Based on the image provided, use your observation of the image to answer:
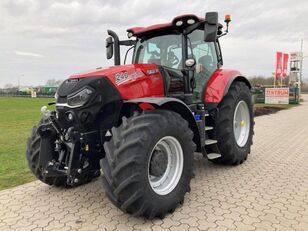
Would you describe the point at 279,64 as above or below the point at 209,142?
above

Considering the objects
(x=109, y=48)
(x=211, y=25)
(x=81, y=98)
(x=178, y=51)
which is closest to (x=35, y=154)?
(x=81, y=98)

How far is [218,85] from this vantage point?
5219mm

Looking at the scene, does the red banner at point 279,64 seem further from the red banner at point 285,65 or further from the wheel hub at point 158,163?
the wheel hub at point 158,163

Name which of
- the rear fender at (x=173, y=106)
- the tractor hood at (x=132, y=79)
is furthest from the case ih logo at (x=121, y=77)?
the rear fender at (x=173, y=106)

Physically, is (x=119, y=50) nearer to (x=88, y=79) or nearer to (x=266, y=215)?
(x=88, y=79)

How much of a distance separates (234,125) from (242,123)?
509 millimetres

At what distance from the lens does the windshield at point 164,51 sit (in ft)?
15.6

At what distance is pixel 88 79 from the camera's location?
367 centimetres

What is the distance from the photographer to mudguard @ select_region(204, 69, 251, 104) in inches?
201

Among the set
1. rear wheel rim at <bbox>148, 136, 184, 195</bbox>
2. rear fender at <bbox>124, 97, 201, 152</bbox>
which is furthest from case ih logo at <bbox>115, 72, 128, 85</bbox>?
rear wheel rim at <bbox>148, 136, 184, 195</bbox>

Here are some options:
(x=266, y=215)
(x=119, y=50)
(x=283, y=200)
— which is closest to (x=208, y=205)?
(x=266, y=215)

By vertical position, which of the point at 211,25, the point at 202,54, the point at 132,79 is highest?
the point at 211,25

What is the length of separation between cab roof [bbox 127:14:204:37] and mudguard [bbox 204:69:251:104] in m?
1.10

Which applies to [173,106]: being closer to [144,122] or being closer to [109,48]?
[144,122]
